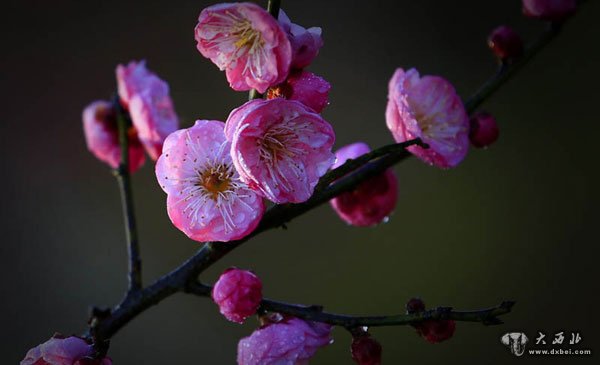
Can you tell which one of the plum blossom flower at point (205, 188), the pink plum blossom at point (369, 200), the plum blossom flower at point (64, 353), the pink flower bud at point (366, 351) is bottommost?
the plum blossom flower at point (64, 353)

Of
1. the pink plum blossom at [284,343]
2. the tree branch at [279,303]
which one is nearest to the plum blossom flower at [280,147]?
the tree branch at [279,303]

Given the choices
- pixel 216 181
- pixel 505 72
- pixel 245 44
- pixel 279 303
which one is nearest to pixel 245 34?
pixel 245 44

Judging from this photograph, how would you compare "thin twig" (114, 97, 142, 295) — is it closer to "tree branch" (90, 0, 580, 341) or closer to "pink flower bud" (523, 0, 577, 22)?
"tree branch" (90, 0, 580, 341)

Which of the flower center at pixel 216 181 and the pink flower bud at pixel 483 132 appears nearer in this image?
the flower center at pixel 216 181

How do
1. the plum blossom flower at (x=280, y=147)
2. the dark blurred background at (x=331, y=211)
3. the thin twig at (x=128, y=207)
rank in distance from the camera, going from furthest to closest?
1. the dark blurred background at (x=331, y=211)
2. the thin twig at (x=128, y=207)
3. the plum blossom flower at (x=280, y=147)

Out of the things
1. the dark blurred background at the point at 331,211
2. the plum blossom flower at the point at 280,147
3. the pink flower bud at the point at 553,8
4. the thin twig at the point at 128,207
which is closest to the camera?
the plum blossom flower at the point at 280,147

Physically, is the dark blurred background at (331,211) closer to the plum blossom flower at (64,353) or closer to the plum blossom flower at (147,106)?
the plum blossom flower at (147,106)
